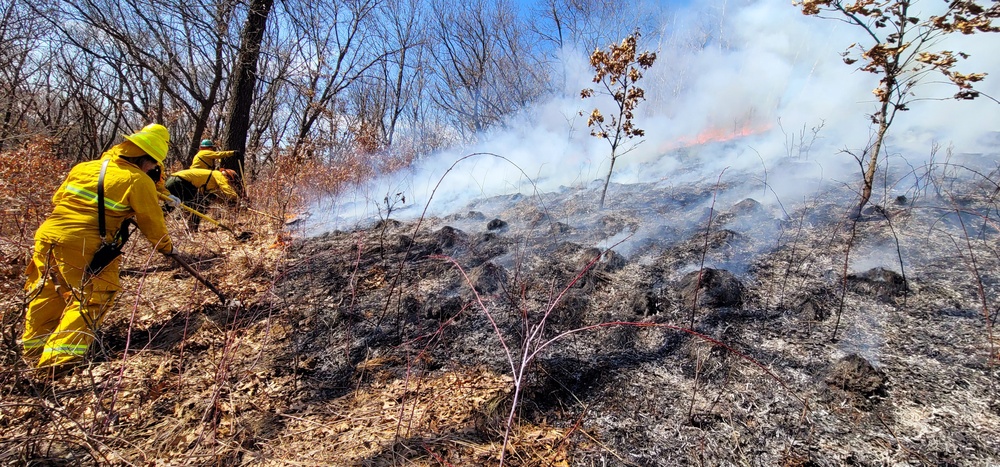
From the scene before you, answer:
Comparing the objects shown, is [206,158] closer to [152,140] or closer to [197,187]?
[197,187]

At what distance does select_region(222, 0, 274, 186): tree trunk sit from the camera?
648 cm

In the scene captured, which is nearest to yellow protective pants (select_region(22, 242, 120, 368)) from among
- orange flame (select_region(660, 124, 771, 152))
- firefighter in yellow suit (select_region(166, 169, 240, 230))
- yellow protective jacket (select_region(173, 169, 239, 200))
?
firefighter in yellow suit (select_region(166, 169, 240, 230))

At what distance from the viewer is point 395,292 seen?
3564 millimetres

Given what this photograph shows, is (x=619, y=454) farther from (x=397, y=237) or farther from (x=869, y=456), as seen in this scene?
(x=397, y=237)

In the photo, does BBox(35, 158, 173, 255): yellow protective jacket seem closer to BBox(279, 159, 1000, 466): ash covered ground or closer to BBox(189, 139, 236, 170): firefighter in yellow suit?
BBox(279, 159, 1000, 466): ash covered ground

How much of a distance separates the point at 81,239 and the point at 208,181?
10.7 ft

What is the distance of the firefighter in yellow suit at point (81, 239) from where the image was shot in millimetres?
2768

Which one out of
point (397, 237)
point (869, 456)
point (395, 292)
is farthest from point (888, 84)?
point (397, 237)

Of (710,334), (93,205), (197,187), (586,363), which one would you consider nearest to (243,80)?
(197,187)

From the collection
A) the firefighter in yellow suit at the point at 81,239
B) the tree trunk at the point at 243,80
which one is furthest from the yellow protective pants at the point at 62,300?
the tree trunk at the point at 243,80

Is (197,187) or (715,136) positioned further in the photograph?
(715,136)

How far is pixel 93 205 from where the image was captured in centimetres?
293

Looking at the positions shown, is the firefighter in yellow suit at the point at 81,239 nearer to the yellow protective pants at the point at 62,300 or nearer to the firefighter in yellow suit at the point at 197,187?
the yellow protective pants at the point at 62,300

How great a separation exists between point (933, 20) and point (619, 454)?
446cm
